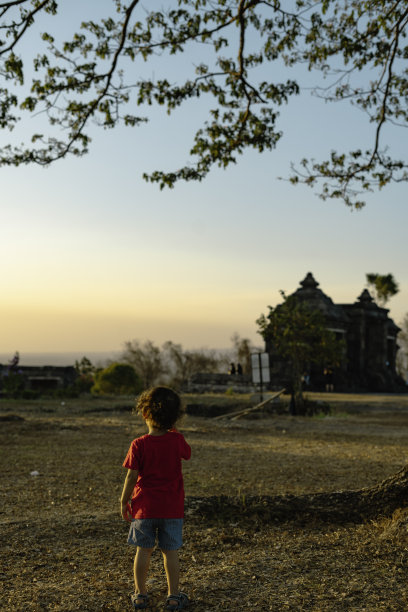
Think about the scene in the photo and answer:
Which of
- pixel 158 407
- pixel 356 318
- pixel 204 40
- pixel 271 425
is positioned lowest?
pixel 271 425

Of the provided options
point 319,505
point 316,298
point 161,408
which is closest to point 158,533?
point 161,408

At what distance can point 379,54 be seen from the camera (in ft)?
28.8

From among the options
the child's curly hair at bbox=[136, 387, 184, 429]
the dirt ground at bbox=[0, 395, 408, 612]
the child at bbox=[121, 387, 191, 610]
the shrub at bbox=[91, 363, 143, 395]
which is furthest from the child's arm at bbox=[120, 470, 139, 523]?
the shrub at bbox=[91, 363, 143, 395]

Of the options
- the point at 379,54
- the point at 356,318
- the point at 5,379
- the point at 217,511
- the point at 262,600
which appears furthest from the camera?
the point at 356,318

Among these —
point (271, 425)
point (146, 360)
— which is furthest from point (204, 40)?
point (146, 360)

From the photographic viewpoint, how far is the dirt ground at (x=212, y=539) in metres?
3.76

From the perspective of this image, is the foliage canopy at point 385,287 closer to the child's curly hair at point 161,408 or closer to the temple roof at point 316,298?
the temple roof at point 316,298

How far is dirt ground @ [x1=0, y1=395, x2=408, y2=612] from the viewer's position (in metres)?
3.76

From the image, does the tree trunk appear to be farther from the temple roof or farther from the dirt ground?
the temple roof

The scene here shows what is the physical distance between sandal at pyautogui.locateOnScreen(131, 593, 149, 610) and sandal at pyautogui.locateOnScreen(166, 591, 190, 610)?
0.47 ft

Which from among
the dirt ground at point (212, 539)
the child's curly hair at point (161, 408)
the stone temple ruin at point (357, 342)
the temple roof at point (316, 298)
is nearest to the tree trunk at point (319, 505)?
the dirt ground at point (212, 539)

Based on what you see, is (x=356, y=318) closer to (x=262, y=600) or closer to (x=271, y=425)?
(x=271, y=425)

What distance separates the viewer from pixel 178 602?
11.7 feet

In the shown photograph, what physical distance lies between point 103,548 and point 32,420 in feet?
33.2
